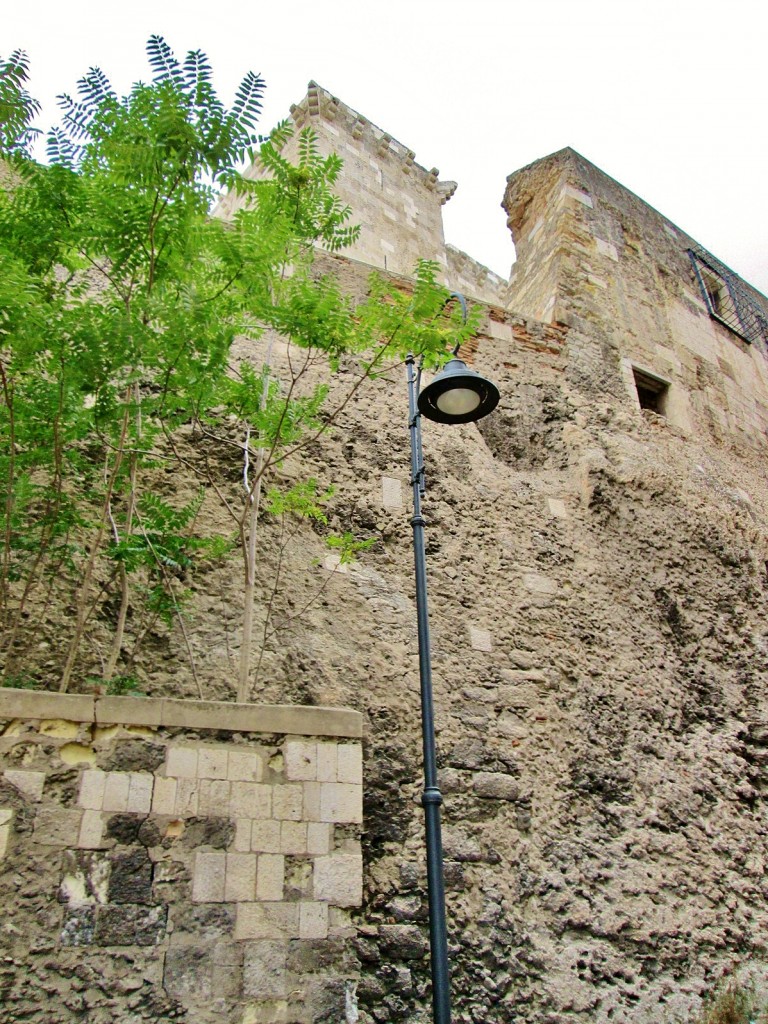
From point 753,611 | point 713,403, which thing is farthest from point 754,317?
point 753,611

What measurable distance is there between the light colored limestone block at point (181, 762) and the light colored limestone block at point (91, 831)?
0.83 ft

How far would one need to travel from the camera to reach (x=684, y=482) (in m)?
6.02

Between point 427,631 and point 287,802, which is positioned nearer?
point 287,802

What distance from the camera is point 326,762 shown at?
303cm

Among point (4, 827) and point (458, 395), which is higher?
point (458, 395)

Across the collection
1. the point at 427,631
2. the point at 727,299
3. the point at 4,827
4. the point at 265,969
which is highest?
the point at 727,299

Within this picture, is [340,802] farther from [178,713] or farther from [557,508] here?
[557,508]

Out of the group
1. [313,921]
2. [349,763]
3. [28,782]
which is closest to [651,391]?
[349,763]

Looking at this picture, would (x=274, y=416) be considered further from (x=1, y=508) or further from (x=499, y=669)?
(x=499, y=669)

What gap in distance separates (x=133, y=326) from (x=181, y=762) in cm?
160

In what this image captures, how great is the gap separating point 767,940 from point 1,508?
406 centimetres

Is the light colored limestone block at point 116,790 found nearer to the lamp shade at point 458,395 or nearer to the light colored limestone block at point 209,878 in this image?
the light colored limestone block at point 209,878

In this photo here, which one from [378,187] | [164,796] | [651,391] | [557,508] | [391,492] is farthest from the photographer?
[378,187]

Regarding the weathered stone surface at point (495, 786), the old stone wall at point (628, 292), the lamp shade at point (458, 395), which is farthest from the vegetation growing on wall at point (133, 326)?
the old stone wall at point (628, 292)
